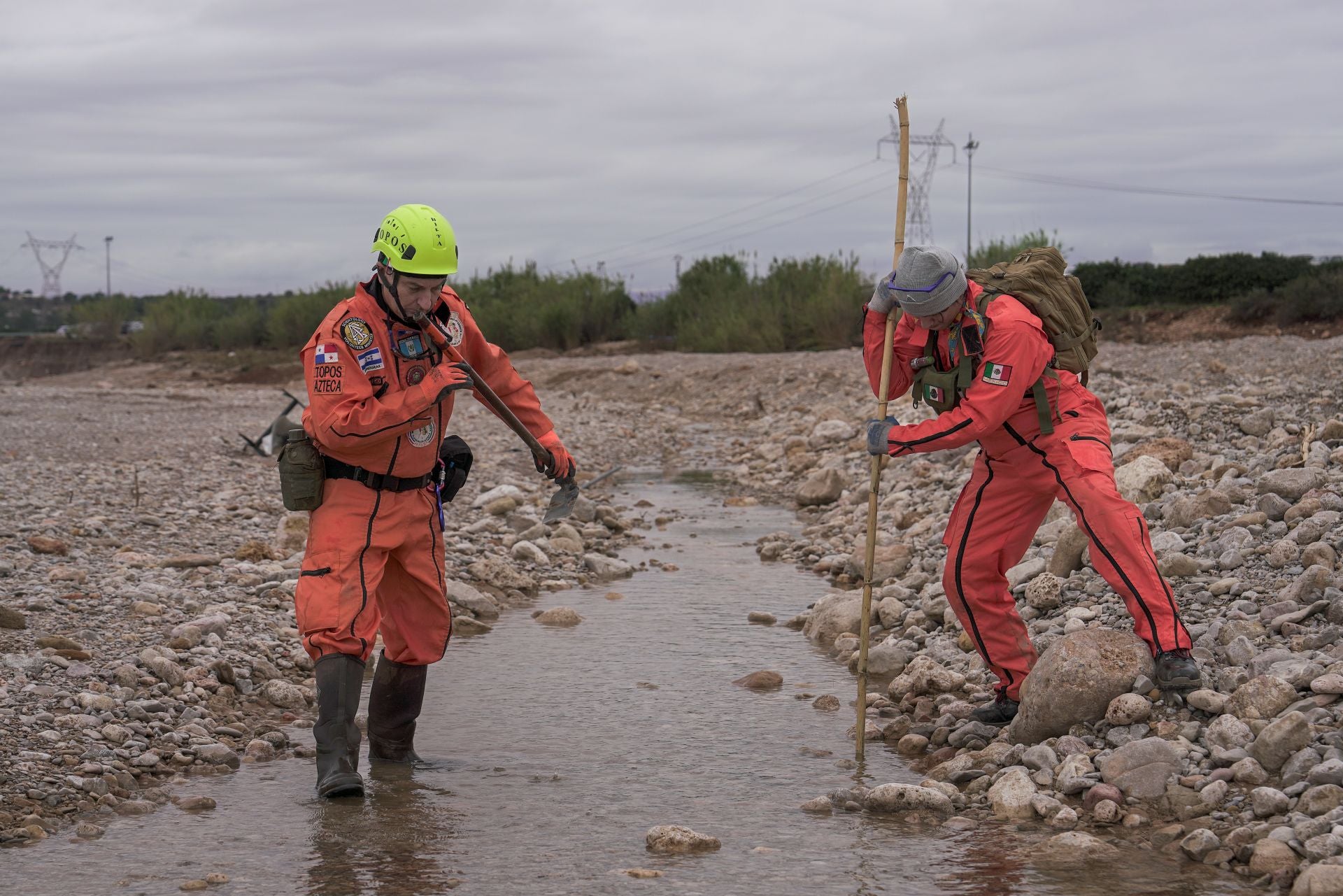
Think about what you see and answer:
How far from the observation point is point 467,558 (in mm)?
8945

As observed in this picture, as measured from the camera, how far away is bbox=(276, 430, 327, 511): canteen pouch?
460cm

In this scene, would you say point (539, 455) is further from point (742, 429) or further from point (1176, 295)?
point (1176, 295)

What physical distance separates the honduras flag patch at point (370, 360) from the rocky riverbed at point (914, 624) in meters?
1.66

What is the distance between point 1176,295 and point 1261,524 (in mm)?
32987

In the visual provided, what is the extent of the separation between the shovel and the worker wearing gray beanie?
1.42 m

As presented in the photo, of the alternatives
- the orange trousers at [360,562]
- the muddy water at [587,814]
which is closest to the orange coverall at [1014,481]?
the muddy water at [587,814]

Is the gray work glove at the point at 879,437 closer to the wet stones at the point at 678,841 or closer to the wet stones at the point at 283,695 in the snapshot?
the wet stones at the point at 678,841

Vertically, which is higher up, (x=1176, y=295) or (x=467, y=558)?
(x=1176, y=295)

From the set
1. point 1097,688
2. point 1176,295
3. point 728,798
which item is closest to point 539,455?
point 728,798

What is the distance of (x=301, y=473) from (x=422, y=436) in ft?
1.41

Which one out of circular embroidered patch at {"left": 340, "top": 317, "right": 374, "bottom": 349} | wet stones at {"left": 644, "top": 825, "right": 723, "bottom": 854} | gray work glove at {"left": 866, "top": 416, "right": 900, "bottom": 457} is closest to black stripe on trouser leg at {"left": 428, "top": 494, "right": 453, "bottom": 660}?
circular embroidered patch at {"left": 340, "top": 317, "right": 374, "bottom": 349}

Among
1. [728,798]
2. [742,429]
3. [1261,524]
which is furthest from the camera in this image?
[742,429]

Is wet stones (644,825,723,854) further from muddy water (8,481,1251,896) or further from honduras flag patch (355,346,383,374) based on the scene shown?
honduras flag patch (355,346,383,374)

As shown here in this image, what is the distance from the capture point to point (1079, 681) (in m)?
4.98
